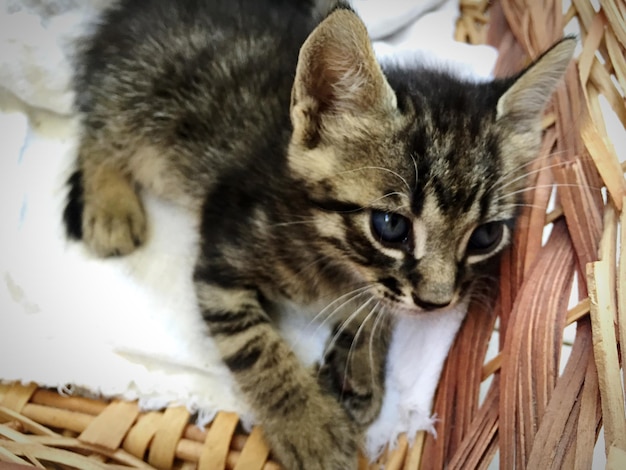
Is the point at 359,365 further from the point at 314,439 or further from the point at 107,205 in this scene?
the point at 107,205

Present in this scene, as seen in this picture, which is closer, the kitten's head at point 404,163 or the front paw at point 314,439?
the kitten's head at point 404,163

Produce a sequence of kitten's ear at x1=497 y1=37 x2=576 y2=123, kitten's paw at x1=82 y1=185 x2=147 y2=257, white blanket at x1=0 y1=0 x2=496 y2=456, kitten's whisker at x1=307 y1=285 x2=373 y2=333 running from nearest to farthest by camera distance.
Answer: kitten's ear at x1=497 y1=37 x2=576 y2=123 → kitten's whisker at x1=307 y1=285 x2=373 y2=333 → white blanket at x1=0 y1=0 x2=496 y2=456 → kitten's paw at x1=82 y1=185 x2=147 y2=257

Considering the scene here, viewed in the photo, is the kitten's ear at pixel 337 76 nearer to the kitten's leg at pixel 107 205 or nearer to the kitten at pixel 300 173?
the kitten at pixel 300 173

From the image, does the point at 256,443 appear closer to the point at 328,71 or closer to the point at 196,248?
the point at 196,248

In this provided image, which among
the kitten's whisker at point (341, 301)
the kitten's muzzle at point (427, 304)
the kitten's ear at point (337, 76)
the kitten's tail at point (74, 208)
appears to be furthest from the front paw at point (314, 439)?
the kitten's tail at point (74, 208)

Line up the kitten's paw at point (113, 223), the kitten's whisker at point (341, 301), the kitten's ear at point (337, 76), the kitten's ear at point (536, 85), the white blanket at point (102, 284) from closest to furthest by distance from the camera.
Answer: the kitten's ear at point (337, 76) → the kitten's ear at point (536, 85) → the kitten's whisker at point (341, 301) → the white blanket at point (102, 284) → the kitten's paw at point (113, 223)

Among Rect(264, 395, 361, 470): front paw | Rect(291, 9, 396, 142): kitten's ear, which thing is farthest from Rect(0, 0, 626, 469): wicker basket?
Rect(291, 9, 396, 142): kitten's ear

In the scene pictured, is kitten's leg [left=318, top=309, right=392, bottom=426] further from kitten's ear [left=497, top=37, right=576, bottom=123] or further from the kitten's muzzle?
kitten's ear [left=497, top=37, right=576, bottom=123]
